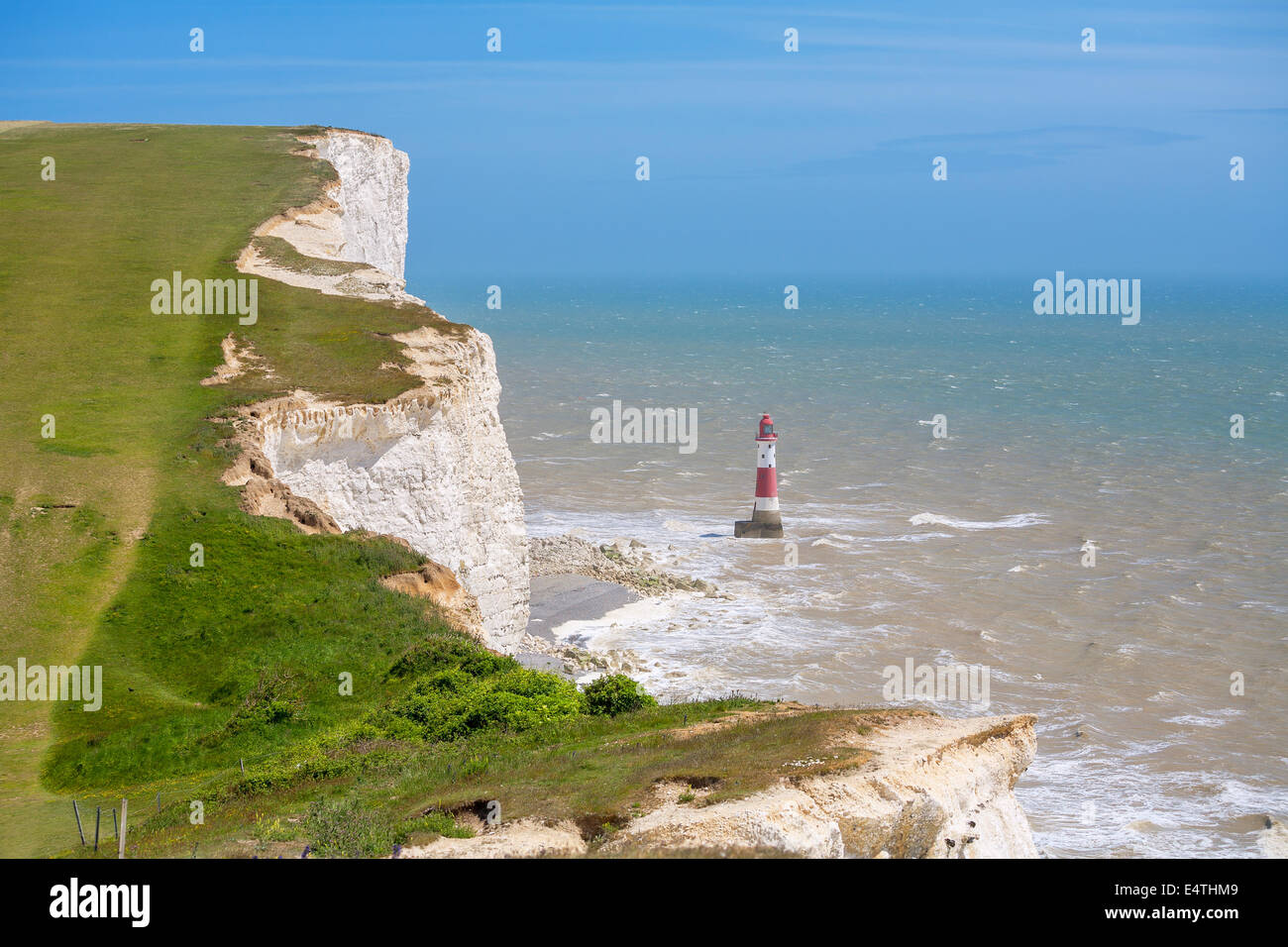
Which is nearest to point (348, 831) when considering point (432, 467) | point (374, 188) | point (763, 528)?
point (432, 467)

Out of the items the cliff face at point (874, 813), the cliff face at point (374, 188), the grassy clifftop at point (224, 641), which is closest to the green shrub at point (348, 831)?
the grassy clifftop at point (224, 641)

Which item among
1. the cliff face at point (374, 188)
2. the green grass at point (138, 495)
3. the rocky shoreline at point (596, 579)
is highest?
the cliff face at point (374, 188)

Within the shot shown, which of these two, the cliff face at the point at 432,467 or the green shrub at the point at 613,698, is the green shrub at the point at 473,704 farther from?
the cliff face at the point at 432,467

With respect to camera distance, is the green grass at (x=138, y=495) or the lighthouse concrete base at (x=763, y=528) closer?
the green grass at (x=138, y=495)

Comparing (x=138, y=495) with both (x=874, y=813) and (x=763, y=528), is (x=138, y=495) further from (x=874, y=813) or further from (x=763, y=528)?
(x=763, y=528)

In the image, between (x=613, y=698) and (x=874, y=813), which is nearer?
(x=874, y=813)

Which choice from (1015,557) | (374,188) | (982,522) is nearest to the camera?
(1015,557)
